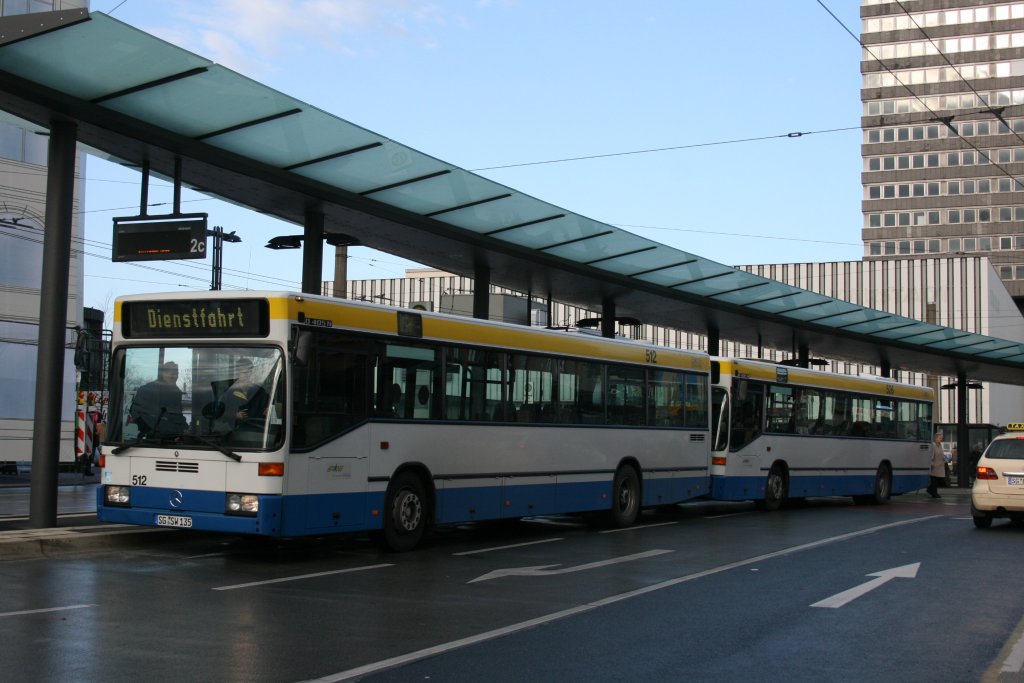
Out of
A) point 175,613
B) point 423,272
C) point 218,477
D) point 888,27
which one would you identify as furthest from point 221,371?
point 888,27

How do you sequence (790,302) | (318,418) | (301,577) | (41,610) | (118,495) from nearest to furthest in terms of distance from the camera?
(41,610) < (301,577) < (318,418) < (118,495) < (790,302)

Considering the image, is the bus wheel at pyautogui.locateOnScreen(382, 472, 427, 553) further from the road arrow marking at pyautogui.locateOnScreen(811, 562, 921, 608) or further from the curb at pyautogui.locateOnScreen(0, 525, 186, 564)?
the road arrow marking at pyautogui.locateOnScreen(811, 562, 921, 608)

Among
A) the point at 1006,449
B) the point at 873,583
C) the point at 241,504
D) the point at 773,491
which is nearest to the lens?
the point at 873,583

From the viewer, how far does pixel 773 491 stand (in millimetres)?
23938

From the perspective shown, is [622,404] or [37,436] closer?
[37,436]

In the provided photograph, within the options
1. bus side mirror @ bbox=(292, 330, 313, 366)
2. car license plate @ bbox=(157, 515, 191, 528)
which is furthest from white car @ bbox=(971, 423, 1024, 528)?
car license plate @ bbox=(157, 515, 191, 528)

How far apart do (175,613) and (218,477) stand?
10.3 ft

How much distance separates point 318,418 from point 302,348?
2.72ft

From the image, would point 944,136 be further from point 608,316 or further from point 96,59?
point 96,59

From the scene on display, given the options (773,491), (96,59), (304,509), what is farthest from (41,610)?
(773,491)

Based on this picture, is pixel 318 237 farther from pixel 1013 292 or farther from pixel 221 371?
pixel 1013 292

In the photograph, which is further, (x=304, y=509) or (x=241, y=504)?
(x=304, y=509)

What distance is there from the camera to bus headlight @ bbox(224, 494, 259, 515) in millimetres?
12086

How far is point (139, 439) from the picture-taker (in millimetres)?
12852
